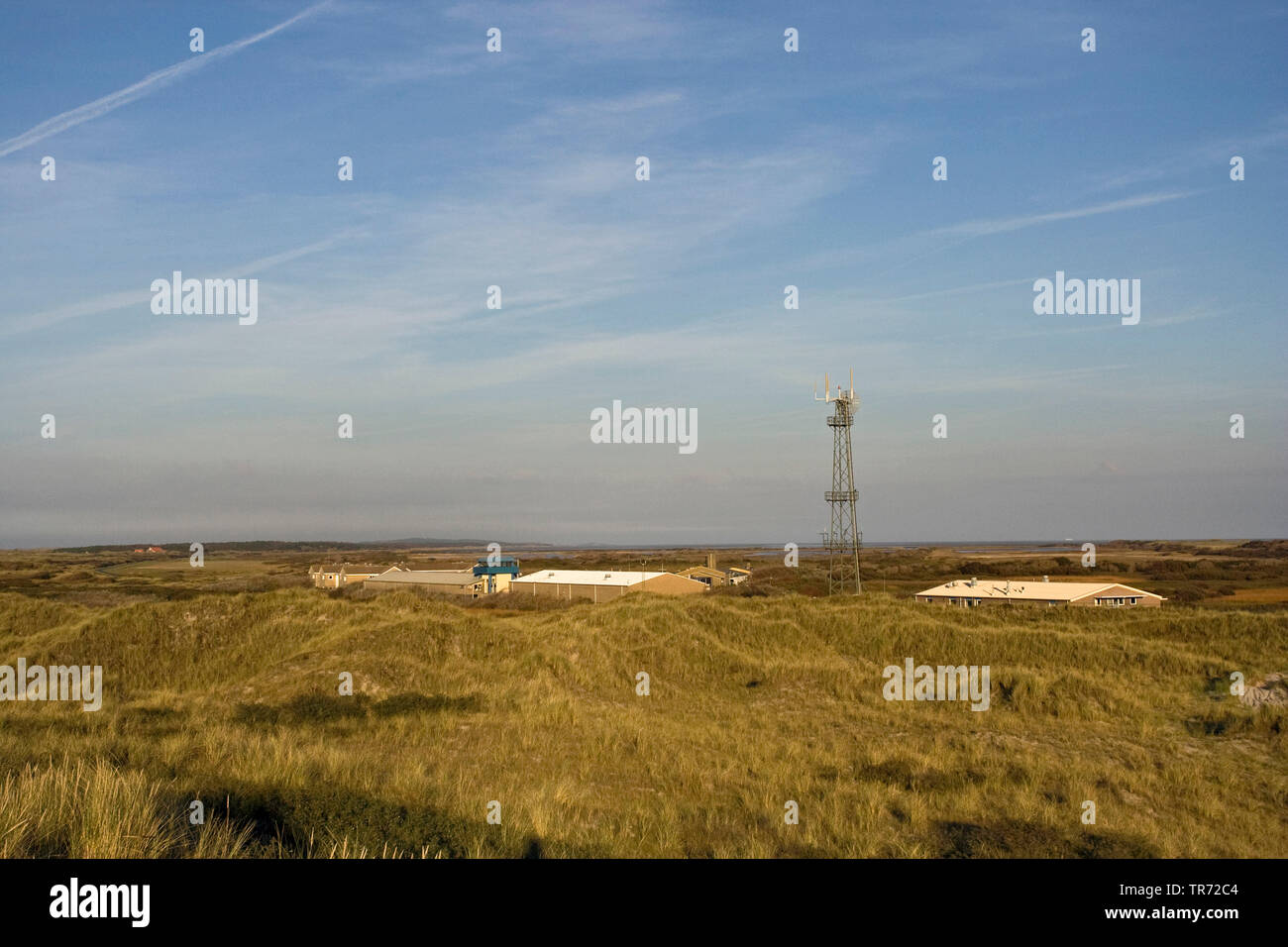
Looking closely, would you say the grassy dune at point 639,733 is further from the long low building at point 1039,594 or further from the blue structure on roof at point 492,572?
the blue structure on roof at point 492,572

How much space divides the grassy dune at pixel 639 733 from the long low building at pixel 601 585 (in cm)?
2980

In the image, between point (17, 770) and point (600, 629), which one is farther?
point (600, 629)

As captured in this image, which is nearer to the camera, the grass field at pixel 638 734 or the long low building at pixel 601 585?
the grass field at pixel 638 734

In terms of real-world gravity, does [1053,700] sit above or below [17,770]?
below

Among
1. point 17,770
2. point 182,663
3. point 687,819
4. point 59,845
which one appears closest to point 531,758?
point 687,819

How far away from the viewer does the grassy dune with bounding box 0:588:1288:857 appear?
370 inches

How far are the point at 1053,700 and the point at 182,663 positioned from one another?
90.7 feet

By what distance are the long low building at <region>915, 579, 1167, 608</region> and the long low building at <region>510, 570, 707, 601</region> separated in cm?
1969

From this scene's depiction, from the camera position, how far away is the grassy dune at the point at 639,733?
9.41 meters

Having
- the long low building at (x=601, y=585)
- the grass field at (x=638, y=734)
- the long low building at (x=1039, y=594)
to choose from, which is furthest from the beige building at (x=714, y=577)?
the grass field at (x=638, y=734)
